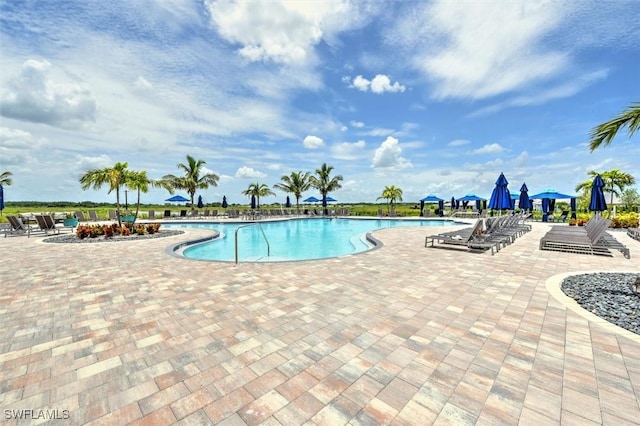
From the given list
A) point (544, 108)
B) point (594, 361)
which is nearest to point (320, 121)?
point (544, 108)

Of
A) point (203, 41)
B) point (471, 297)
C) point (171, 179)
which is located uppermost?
point (203, 41)

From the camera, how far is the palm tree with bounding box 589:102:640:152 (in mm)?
4245

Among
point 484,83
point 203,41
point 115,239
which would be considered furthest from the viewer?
point 484,83

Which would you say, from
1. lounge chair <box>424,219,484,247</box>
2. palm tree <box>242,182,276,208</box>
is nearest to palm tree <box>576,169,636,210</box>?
lounge chair <box>424,219,484,247</box>

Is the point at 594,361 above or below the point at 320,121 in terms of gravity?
below

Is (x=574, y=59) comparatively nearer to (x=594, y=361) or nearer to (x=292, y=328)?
(x=594, y=361)

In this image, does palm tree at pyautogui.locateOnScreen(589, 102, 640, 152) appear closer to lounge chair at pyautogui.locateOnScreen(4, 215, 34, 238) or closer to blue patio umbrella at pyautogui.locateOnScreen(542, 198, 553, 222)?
lounge chair at pyautogui.locateOnScreen(4, 215, 34, 238)

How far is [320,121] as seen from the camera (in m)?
→ 22.1

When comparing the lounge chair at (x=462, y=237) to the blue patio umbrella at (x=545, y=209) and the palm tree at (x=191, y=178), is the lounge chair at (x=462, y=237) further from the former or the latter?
the palm tree at (x=191, y=178)

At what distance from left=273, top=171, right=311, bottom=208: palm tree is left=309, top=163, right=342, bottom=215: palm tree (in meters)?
1.26

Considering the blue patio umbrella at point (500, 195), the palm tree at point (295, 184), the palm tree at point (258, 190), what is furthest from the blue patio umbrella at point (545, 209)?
the palm tree at point (258, 190)

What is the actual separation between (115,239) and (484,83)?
63.6 feet

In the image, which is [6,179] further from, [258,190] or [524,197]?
[524,197]

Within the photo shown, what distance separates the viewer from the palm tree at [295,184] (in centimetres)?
3572
